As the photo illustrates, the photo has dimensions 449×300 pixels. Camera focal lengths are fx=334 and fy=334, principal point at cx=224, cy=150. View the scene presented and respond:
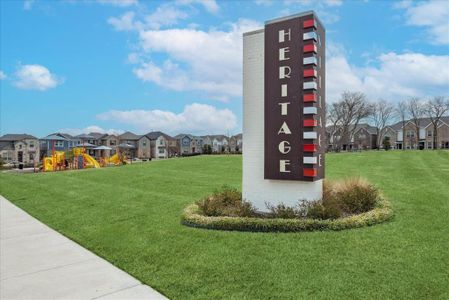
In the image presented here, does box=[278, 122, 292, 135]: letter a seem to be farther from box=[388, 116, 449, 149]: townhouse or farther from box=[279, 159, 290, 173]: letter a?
box=[388, 116, 449, 149]: townhouse

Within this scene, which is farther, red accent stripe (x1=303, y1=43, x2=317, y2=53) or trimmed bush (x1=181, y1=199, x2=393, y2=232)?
red accent stripe (x1=303, y1=43, x2=317, y2=53)

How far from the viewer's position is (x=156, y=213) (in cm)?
925

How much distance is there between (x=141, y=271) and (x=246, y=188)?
13.3 ft

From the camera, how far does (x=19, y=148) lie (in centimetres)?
6825

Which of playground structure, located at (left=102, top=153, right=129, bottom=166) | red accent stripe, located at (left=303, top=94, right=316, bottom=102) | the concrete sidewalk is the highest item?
red accent stripe, located at (left=303, top=94, right=316, bottom=102)

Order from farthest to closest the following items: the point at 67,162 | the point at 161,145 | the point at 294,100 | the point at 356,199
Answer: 1. the point at 161,145
2. the point at 67,162
3. the point at 356,199
4. the point at 294,100

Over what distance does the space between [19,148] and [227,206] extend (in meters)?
73.0

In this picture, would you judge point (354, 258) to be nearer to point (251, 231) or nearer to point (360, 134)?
point (251, 231)

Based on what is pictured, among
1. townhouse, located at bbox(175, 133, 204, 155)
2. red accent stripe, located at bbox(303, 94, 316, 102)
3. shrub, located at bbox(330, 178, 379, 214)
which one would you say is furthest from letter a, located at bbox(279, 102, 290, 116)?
townhouse, located at bbox(175, 133, 204, 155)

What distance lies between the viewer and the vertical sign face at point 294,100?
25.4ft

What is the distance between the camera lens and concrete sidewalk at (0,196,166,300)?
15.3ft

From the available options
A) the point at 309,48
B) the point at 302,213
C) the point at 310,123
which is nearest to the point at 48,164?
the point at 302,213

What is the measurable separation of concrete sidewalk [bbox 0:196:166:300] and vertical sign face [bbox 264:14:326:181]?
443cm

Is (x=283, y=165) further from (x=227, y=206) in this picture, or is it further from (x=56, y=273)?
(x=56, y=273)
